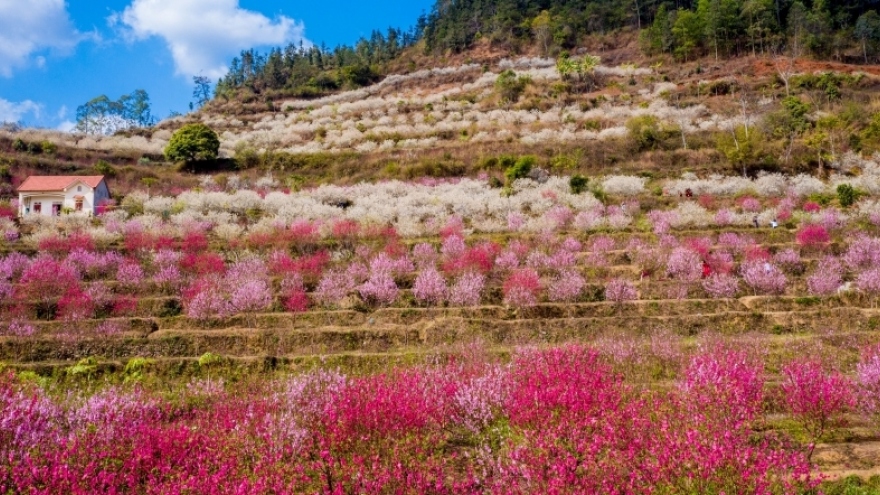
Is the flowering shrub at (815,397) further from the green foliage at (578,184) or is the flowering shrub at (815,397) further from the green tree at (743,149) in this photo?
the green tree at (743,149)

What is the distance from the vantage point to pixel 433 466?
17.0 ft

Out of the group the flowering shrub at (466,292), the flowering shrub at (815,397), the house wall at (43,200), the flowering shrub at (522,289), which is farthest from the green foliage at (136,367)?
the house wall at (43,200)

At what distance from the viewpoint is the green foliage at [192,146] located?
142 feet

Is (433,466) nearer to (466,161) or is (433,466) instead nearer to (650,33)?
(466,161)

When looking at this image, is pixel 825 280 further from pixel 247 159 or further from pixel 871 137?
pixel 247 159

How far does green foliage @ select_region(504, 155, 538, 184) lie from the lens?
106 ft

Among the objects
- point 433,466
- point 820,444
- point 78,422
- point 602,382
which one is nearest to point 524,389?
point 602,382

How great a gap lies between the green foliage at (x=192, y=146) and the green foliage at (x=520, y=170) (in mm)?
27634

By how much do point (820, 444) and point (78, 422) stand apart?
1032cm

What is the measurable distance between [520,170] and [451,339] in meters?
21.1

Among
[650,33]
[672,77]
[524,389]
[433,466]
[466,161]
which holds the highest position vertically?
[650,33]

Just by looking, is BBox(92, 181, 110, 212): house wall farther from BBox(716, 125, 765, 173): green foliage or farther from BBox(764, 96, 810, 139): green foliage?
BBox(764, 96, 810, 139): green foliage

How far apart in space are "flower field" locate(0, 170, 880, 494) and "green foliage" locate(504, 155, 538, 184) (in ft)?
5.86

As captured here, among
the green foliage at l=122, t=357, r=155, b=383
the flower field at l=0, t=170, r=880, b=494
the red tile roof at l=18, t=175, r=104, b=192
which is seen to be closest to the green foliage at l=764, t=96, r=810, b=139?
the flower field at l=0, t=170, r=880, b=494
